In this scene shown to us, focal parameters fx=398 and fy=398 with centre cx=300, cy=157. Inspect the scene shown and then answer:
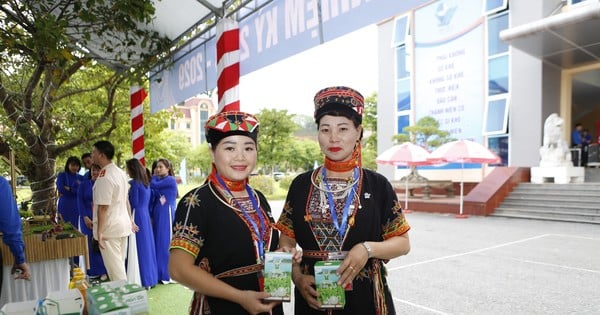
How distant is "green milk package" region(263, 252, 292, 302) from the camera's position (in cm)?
158

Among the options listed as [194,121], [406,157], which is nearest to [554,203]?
[406,157]

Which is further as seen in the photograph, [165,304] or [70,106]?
[70,106]

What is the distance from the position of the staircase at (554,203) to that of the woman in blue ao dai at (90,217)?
37.7 ft

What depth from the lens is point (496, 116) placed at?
17.7m

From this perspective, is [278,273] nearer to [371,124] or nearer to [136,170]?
[136,170]

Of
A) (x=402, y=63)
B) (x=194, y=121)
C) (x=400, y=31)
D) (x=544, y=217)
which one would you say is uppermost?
(x=400, y=31)

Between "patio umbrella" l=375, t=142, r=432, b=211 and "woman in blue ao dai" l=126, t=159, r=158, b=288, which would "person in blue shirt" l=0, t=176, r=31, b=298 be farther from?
"patio umbrella" l=375, t=142, r=432, b=211

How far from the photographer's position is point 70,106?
951 centimetres

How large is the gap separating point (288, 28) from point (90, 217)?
427 centimetres

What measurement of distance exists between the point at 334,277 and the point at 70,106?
9.84 meters

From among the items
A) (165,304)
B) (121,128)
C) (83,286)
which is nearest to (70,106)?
(121,128)

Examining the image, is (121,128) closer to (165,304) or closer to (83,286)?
(165,304)

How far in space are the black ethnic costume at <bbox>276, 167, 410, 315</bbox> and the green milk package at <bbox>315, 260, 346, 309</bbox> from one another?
0.25 metres

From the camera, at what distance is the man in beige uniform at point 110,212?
4.35 metres
